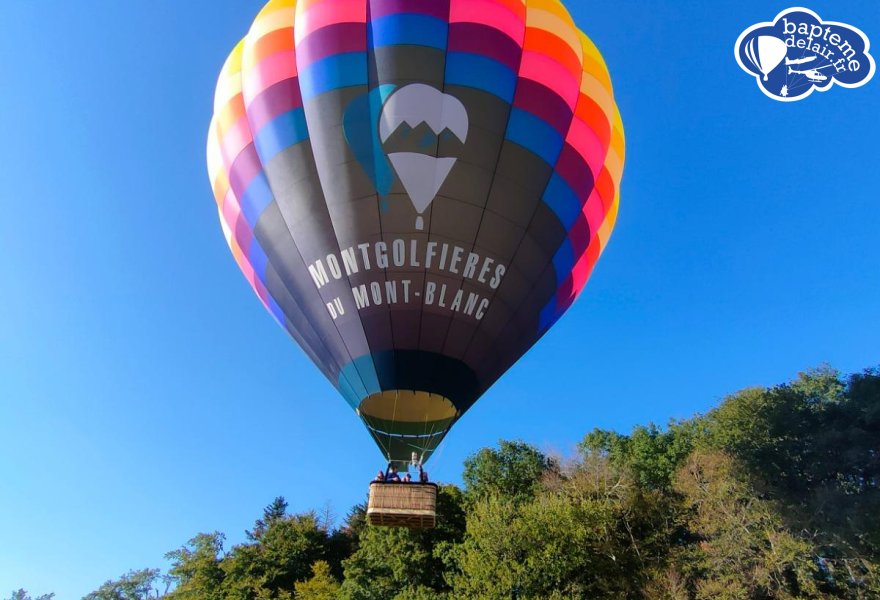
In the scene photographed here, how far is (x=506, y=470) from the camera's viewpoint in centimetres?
2472

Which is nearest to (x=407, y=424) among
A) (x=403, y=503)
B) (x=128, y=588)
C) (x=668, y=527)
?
(x=403, y=503)

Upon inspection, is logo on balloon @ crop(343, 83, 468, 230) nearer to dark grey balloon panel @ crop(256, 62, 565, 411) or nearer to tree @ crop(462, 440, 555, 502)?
dark grey balloon panel @ crop(256, 62, 565, 411)

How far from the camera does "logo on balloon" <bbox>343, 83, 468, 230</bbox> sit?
30.1 ft

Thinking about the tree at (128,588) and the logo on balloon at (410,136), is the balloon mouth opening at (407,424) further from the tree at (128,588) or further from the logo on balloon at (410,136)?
the tree at (128,588)

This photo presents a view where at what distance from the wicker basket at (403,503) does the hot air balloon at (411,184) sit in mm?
1451

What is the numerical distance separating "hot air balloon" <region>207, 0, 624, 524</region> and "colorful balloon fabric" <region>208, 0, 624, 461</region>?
0.03m

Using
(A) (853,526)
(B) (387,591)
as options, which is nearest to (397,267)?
(B) (387,591)

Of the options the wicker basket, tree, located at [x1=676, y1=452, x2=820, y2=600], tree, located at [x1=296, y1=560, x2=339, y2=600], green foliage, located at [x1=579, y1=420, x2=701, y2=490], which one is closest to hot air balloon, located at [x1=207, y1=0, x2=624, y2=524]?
the wicker basket

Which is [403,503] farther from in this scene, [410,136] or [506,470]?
[506,470]

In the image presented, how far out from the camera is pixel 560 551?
1691 centimetres

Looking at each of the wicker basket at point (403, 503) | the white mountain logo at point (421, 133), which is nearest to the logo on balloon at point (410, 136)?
the white mountain logo at point (421, 133)

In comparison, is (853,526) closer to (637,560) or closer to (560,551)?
(637,560)

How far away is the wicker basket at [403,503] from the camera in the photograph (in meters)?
7.98

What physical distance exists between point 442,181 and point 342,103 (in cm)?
203
